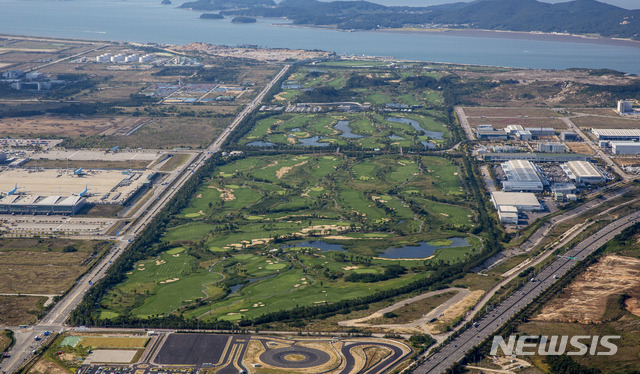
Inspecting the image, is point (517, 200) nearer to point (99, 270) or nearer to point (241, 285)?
point (241, 285)

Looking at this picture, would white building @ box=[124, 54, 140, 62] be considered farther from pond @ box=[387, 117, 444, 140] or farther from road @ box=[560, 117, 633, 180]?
road @ box=[560, 117, 633, 180]

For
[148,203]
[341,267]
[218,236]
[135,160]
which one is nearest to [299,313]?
[341,267]

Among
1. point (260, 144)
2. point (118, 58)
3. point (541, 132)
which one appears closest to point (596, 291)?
point (541, 132)

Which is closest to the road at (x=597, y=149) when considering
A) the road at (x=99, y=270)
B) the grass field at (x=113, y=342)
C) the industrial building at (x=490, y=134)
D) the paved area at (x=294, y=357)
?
the industrial building at (x=490, y=134)

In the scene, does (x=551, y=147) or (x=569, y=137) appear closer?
(x=551, y=147)

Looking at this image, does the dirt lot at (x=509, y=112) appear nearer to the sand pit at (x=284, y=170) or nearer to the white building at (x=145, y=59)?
the sand pit at (x=284, y=170)

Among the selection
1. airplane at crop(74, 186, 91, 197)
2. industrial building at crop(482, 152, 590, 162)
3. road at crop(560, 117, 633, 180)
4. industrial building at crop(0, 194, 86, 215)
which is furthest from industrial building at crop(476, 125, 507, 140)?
industrial building at crop(0, 194, 86, 215)
